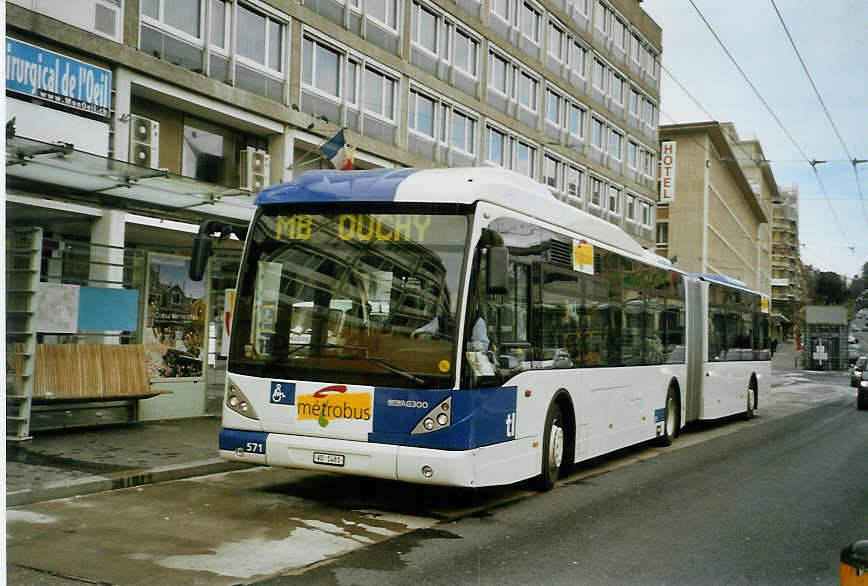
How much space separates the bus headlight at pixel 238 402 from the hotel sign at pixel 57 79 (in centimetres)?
947

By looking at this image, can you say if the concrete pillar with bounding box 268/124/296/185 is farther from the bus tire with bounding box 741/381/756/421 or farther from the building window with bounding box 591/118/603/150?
the building window with bounding box 591/118/603/150

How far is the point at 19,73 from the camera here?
607 inches

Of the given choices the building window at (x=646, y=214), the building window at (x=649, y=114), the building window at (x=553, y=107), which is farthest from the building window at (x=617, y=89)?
the building window at (x=553, y=107)

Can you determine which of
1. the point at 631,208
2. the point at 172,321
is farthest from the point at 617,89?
the point at 172,321

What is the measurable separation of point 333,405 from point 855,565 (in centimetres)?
556

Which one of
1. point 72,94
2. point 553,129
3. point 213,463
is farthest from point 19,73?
point 553,129

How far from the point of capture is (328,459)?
7859mm

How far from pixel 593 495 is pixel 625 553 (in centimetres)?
277

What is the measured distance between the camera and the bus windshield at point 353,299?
7.80m

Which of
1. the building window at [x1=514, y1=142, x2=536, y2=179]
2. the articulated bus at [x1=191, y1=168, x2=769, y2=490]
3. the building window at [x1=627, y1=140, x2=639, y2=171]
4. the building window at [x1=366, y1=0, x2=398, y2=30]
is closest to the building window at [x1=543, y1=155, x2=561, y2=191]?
the building window at [x1=514, y1=142, x2=536, y2=179]

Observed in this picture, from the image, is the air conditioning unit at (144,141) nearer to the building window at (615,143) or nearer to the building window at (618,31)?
the building window at (615,143)

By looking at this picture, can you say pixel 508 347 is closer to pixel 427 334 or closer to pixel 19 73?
pixel 427 334

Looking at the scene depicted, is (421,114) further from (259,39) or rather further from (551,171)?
(551,171)

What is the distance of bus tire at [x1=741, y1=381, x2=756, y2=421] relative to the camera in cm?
2108
